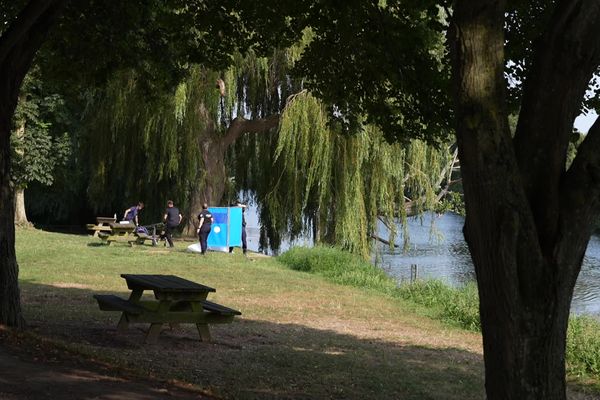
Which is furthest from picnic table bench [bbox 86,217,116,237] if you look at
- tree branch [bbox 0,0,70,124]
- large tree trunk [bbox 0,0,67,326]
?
tree branch [bbox 0,0,70,124]

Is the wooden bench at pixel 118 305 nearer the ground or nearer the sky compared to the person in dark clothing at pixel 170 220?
nearer the ground

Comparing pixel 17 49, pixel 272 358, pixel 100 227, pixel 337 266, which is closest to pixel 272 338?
pixel 272 358

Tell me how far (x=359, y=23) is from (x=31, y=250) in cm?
1562

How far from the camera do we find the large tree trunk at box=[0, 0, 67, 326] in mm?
9477

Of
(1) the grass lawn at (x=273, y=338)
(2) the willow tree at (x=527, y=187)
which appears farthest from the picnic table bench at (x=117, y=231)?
(2) the willow tree at (x=527, y=187)

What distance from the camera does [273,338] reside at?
11758 mm

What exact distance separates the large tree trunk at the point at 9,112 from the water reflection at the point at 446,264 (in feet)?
42.1

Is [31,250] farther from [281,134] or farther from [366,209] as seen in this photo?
[366,209]

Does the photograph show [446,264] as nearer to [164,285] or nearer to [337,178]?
[337,178]

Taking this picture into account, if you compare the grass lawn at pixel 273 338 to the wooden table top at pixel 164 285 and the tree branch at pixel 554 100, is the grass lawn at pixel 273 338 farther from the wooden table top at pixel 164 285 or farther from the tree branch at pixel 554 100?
the tree branch at pixel 554 100

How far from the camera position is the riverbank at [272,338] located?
8.77m

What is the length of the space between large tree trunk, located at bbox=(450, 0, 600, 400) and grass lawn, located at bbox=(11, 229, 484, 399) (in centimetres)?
306

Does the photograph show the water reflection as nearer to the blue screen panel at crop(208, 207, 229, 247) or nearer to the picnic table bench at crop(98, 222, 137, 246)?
the blue screen panel at crop(208, 207, 229, 247)

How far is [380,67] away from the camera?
32.2 feet
